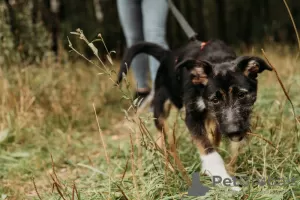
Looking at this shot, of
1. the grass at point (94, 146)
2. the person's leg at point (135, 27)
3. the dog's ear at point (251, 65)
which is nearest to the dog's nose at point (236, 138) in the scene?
the grass at point (94, 146)

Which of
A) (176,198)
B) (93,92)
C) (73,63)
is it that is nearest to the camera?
(176,198)

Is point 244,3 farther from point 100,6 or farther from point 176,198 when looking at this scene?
point 176,198

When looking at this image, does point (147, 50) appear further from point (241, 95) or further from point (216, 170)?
point (216, 170)

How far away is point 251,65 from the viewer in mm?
2445

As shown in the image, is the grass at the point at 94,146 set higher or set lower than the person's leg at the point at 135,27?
lower

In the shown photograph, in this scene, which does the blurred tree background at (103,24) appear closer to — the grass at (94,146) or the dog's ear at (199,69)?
the grass at (94,146)

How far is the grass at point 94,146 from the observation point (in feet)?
7.09

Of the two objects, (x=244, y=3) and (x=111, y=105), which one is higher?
(x=244, y=3)

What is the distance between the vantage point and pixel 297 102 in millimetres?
4301

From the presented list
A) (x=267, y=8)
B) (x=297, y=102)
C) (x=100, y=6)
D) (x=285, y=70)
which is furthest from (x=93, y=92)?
(x=267, y=8)

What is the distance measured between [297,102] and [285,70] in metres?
1.67

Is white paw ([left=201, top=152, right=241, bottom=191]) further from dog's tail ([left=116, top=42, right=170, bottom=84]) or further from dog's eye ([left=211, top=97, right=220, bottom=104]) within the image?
dog's tail ([left=116, top=42, right=170, bottom=84])

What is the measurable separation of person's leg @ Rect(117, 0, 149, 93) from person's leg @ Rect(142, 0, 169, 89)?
18 cm

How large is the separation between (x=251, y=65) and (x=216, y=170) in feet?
2.24
